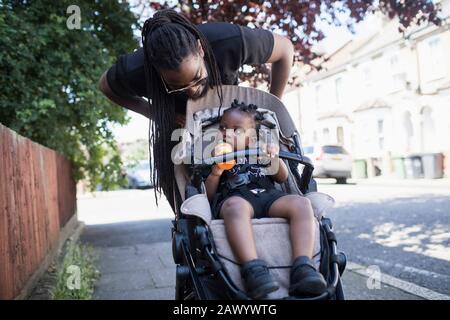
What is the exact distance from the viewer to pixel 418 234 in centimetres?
596

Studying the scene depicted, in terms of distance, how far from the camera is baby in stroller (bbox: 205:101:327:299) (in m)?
1.76

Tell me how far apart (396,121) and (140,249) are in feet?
20.2

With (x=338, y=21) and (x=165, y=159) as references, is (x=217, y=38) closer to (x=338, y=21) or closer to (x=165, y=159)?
(x=165, y=159)

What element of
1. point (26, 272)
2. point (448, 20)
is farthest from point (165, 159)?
point (448, 20)

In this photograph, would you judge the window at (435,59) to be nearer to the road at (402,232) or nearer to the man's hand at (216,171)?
the road at (402,232)

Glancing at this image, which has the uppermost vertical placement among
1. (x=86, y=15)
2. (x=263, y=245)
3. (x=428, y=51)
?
(x=86, y=15)

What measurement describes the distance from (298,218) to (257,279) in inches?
15.1

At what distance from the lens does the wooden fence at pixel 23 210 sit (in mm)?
3387

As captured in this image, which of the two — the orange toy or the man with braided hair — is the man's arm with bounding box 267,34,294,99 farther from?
the orange toy

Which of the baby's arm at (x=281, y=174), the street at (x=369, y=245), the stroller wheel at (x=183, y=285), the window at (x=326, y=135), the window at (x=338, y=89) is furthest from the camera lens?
the window at (x=326, y=135)

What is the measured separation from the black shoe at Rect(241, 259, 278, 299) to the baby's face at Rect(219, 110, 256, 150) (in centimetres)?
72

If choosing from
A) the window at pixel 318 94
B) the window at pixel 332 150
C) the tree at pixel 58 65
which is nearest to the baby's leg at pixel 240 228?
the tree at pixel 58 65

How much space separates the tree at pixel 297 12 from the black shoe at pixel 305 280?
321 centimetres

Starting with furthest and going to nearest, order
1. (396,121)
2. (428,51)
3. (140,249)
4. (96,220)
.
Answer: (96,220) < (396,121) < (140,249) < (428,51)
